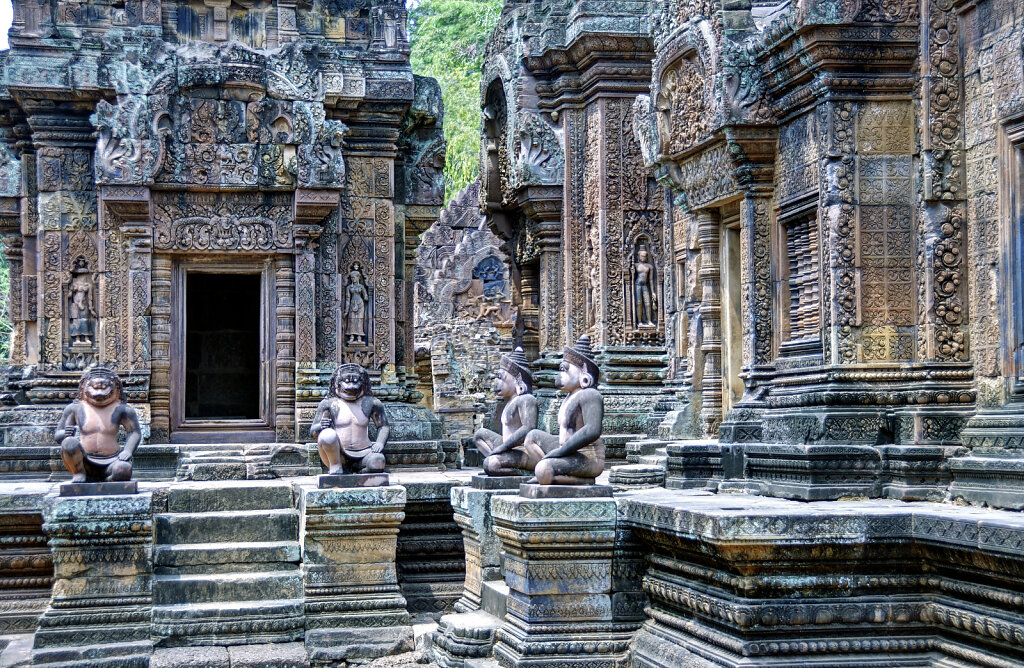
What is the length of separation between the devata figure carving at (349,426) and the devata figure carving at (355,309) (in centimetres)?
343

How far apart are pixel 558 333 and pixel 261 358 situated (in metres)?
4.68

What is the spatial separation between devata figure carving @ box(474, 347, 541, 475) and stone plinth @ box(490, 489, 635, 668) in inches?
52.9

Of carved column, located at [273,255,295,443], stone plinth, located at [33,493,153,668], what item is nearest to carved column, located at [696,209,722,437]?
carved column, located at [273,255,295,443]

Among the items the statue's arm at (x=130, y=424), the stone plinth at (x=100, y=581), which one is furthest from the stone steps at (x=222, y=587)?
the statue's arm at (x=130, y=424)

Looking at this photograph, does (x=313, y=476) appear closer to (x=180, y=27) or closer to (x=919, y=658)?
(x=180, y=27)

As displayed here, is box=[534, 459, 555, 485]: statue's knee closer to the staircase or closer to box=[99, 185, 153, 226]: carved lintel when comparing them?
the staircase

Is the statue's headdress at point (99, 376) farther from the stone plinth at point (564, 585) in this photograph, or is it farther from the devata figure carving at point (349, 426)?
the stone plinth at point (564, 585)

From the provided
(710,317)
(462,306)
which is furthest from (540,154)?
(462,306)

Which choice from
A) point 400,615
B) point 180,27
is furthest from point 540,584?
point 180,27

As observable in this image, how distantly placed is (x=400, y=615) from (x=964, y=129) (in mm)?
5268

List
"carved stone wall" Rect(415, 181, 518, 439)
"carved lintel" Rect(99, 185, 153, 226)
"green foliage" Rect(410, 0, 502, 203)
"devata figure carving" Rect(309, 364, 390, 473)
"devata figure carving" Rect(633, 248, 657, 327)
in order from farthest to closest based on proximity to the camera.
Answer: "green foliage" Rect(410, 0, 502, 203) → "carved stone wall" Rect(415, 181, 518, 439) → "devata figure carving" Rect(633, 248, 657, 327) → "carved lintel" Rect(99, 185, 153, 226) → "devata figure carving" Rect(309, 364, 390, 473)

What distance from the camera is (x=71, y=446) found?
923 centimetres

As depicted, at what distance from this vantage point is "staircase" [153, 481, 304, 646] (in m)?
9.43

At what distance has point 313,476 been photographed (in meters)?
12.6
